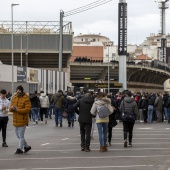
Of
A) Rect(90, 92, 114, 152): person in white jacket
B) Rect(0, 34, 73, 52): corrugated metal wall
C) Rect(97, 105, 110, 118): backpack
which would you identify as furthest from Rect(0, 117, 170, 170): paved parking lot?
Rect(0, 34, 73, 52): corrugated metal wall

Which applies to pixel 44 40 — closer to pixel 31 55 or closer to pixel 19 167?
pixel 31 55

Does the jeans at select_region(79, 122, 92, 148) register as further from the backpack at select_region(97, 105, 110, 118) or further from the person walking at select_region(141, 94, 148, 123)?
the person walking at select_region(141, 94, 148, 123)

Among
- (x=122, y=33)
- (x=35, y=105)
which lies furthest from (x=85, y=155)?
(x=122, y=33)

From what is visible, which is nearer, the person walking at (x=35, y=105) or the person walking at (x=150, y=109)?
the person walking at (x=35, y=105)

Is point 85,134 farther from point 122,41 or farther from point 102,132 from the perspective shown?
point 122,41

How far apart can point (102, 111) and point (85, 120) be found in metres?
0.53

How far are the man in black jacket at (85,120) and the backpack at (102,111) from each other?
12.4 inches

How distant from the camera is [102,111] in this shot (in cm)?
1667

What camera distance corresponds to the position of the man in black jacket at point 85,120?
16516 millimetres

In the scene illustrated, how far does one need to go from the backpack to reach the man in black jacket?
316 mm

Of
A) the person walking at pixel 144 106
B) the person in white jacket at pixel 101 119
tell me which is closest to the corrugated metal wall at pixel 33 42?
the person walking at pixel 144 106

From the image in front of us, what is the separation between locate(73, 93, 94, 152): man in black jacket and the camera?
16.5 metres

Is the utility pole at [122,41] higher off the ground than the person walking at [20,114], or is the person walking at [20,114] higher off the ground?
the utility pole at [122,41]

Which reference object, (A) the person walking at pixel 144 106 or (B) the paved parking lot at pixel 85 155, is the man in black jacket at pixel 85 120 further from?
(A) the person walking at pixel 144 106
